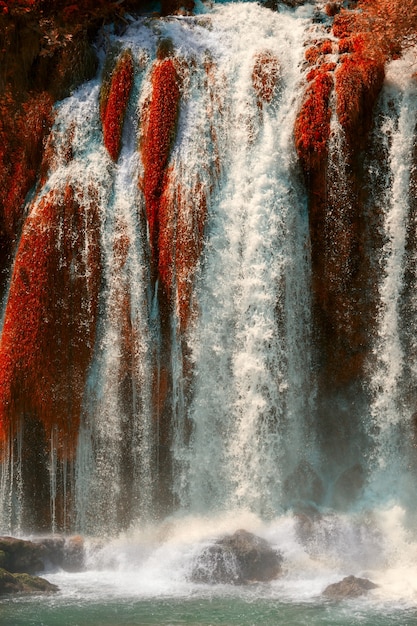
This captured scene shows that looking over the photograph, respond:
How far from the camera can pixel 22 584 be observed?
52.5ft

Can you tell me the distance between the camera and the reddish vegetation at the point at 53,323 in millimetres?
18500

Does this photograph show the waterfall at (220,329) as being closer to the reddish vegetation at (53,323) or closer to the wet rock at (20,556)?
the reddish vegetation at (53,323)

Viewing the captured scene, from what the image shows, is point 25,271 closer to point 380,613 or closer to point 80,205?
point 80,205

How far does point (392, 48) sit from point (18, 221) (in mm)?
7536

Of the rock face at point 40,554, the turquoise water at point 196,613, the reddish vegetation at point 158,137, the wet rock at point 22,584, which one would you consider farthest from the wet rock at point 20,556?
the reddish vegetation at point 158,137

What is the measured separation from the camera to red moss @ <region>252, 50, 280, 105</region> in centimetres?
1886

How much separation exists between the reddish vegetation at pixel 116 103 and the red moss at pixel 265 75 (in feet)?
7.77

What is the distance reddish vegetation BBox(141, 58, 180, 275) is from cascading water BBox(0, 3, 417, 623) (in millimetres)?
39

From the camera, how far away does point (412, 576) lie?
16.2 meters

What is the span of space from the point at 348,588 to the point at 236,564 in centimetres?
189

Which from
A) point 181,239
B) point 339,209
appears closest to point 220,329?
point 181,239

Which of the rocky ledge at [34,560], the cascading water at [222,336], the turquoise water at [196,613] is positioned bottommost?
the turquoise water at [196,613]

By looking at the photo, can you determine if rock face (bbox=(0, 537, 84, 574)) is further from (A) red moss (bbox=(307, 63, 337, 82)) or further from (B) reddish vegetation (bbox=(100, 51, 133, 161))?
(A) red moss (bbox=(307, 63, 337, 82))

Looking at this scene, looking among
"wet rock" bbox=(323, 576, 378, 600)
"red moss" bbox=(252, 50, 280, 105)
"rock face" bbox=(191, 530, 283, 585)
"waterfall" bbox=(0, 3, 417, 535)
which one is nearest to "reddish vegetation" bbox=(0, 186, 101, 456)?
"waterfall" bbox=(0, 3, 417, 535)
